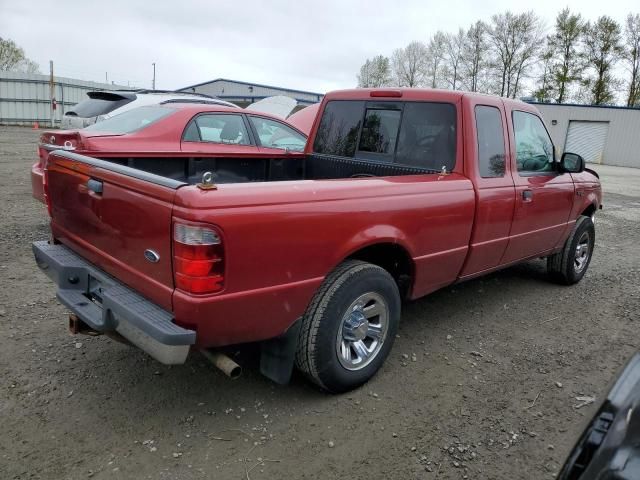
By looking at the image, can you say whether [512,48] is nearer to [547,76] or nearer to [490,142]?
[547,76]

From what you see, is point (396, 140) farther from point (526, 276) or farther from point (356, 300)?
point (526, 276)

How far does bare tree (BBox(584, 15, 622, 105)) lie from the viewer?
41750 millimetres

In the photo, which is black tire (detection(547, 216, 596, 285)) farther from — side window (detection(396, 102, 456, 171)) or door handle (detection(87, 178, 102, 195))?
door handle (detection(87, 178, 102, 195))

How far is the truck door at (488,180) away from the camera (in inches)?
150

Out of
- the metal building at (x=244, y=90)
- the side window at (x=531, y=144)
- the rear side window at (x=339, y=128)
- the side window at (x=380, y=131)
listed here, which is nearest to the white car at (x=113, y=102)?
the rear side window at (x=339, y=128)

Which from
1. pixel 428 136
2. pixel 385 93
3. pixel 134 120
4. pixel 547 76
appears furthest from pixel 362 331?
pixel 547 76

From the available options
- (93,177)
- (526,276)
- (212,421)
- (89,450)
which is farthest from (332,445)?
(526,276)

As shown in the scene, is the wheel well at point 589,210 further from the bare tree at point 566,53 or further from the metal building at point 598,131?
the bare tree at point 566,53

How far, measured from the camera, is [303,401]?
312 cm

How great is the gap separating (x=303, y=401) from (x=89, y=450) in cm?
120

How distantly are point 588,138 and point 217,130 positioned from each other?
3246 cm

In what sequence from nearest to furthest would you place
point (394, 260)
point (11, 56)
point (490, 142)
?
point (394, 260) → point (490, 142) → point (11, 56)

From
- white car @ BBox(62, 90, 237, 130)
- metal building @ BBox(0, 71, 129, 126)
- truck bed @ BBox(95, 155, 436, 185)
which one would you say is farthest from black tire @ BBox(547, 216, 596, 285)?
metal building @ BBox(0, 71, 129, 126)

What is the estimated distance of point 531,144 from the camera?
181 inches
